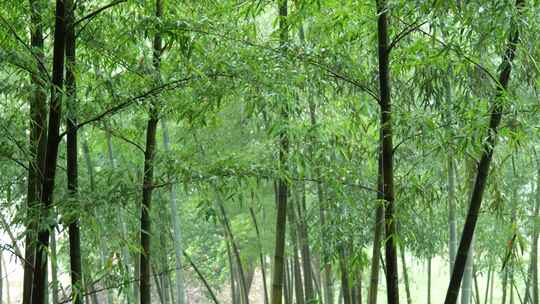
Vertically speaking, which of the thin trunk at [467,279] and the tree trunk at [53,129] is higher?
the tree trunk at [53,129]

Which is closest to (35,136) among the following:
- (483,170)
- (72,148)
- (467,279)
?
(72,148)

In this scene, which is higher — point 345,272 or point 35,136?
point 35,136

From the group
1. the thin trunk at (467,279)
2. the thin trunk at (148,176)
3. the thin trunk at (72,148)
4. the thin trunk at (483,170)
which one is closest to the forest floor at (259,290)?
the thin trunk at (467,279)

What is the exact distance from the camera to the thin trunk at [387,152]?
297cm

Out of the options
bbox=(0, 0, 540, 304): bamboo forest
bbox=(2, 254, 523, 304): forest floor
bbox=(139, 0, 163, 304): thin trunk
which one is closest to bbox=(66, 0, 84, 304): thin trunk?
bbox=(0, 0, 540, 304): bamboo forest

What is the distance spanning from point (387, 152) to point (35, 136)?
6.04 feet

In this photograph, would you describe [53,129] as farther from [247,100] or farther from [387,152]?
[387,152]

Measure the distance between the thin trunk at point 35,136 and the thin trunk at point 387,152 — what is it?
1.51 m

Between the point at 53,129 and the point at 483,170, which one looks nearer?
the point at 53,129

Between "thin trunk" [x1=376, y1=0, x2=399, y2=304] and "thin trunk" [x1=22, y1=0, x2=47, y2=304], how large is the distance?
1513mm

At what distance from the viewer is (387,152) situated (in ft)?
9.83

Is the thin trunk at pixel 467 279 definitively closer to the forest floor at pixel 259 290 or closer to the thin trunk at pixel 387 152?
the thin trunk at pixel 387 152

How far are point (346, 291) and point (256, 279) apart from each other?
12193mm

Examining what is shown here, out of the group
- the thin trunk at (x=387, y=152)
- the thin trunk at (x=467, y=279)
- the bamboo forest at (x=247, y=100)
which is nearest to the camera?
the bamboo forest at (x=247, y=100)
